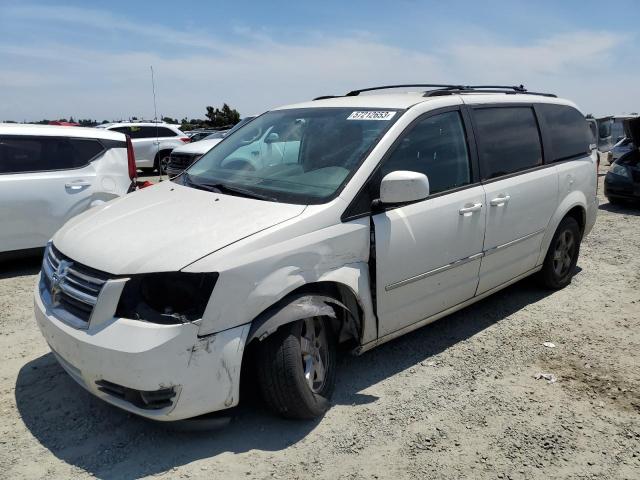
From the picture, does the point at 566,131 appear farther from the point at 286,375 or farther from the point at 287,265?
the point at 286,375

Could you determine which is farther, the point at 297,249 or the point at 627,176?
the point at 627,176

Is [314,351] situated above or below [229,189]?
below

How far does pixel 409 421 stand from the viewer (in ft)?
10.5

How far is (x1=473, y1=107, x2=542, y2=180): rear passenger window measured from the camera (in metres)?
4.17

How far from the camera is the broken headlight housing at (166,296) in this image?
2.65 m

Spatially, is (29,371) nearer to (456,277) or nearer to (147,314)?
(147,314)

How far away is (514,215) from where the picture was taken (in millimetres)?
4332

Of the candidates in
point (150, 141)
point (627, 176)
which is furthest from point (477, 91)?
point (150, 141)

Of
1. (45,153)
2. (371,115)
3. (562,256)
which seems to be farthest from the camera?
(45,153)

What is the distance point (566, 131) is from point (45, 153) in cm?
549

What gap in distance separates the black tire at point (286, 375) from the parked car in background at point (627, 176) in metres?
8.73

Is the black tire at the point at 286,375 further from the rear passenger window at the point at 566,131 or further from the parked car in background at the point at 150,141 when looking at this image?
the parked car in background at the point at 150,141

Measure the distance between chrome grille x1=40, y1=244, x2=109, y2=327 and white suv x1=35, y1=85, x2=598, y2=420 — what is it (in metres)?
0.01

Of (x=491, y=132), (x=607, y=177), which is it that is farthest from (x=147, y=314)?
(x=607, y=177)
